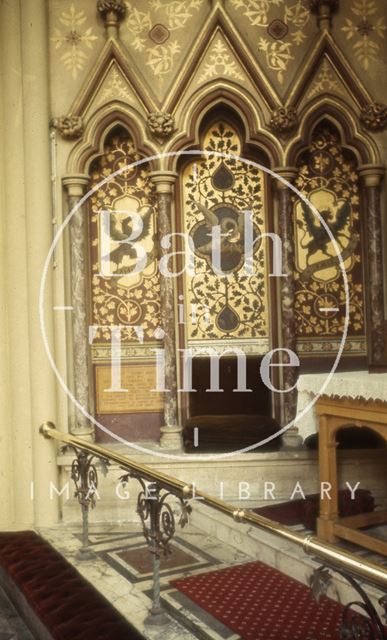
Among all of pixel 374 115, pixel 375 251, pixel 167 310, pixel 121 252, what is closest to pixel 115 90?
pixel 121 252

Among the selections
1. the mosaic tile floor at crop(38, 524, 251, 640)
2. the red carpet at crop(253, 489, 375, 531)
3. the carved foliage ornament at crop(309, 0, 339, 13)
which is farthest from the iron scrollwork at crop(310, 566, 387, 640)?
the carved foliage ornament at crop(309, 0, 339, 13)

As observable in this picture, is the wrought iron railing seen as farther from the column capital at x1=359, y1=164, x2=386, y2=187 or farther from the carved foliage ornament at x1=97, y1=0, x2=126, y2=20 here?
the carved foliage ornament at x1=97, y1=0, x2=126, y2=20

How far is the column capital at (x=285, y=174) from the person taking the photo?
537 centimetres

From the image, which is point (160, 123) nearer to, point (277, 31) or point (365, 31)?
point (277, 31)

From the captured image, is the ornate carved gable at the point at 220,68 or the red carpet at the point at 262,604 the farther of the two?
the ornate carved gable at the point at 220,68

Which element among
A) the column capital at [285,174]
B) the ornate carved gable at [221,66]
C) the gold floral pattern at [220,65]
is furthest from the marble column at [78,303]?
the column capital at [285,174]

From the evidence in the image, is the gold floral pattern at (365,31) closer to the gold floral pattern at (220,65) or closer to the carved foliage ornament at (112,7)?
the gold floral pattern at (220,65)

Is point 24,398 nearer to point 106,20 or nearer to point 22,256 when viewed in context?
point 22,256

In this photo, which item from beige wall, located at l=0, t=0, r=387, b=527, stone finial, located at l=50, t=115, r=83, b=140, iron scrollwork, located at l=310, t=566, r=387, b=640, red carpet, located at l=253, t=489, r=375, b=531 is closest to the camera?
iron scrollwork, located at l=310, t=566, r=387, b=640

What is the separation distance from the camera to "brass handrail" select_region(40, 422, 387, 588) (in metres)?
2.14

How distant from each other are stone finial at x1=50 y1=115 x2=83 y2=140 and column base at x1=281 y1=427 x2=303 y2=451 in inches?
107

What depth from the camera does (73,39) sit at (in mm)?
5391

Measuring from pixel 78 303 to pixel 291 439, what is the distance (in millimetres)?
1876

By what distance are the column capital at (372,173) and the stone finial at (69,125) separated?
212 centimetres
